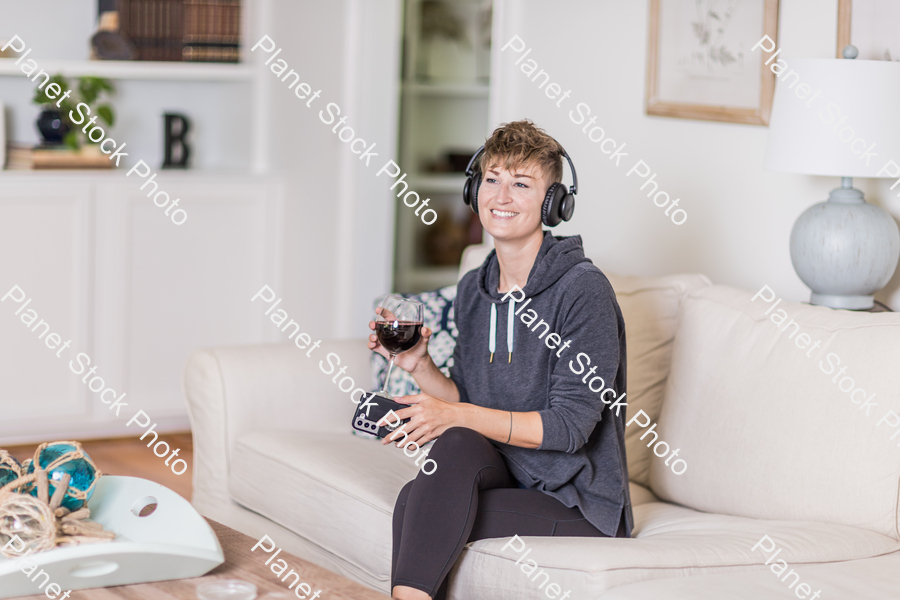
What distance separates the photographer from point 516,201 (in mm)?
1872

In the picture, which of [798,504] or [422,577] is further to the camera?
[798,504]

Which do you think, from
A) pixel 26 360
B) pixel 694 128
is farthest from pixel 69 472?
pixel 26 360

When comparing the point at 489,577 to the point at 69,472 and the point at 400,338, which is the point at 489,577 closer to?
the point at 400,338

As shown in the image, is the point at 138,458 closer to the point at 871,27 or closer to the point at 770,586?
the point at 770,586

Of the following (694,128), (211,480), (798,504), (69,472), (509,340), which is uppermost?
(694,128)

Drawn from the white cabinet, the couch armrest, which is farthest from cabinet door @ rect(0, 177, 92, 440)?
the couch armrest

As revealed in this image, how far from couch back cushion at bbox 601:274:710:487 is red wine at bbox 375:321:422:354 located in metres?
0.67

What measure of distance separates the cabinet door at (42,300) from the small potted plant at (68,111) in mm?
225

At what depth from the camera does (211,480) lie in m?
2.49

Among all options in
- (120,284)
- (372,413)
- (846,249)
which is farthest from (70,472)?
(120,284)

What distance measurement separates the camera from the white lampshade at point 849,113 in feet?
6.55

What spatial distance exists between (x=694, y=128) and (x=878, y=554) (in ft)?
→ 4.42

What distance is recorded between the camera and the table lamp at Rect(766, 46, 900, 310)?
1998mm

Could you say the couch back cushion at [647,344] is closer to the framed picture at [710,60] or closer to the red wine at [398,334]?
the framed picture at [710,60]
